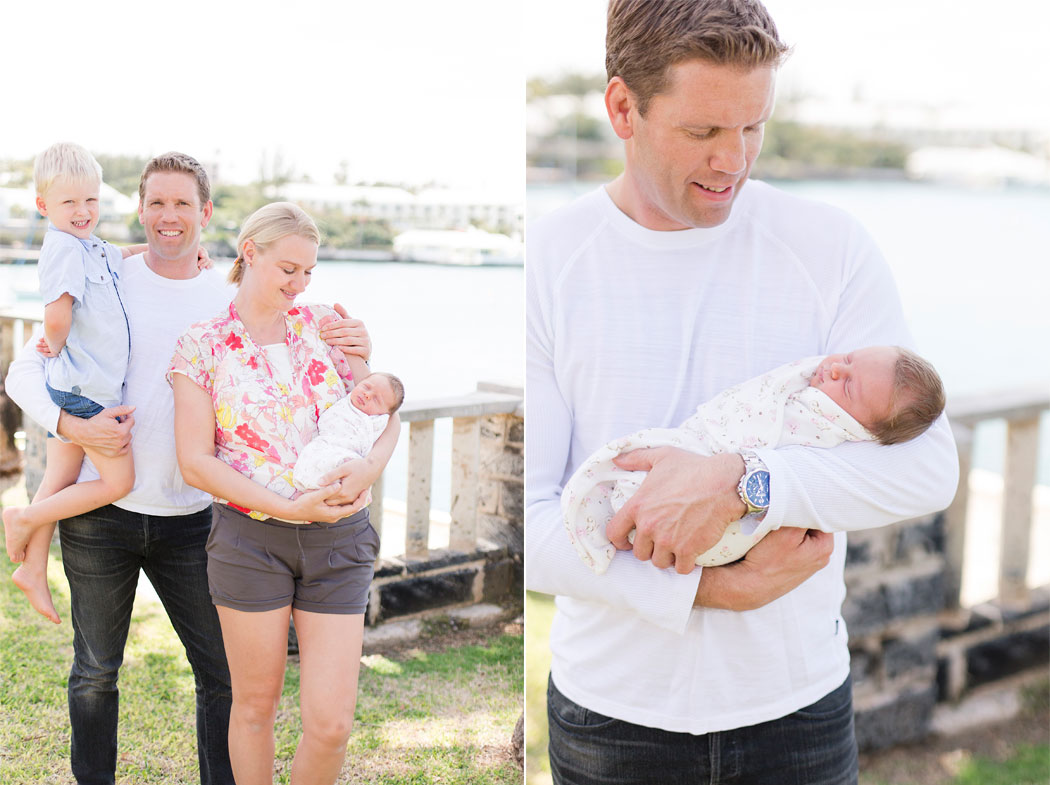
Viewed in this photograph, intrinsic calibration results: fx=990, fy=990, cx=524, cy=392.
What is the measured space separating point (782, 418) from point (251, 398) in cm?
102

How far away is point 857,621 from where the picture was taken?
127 inches

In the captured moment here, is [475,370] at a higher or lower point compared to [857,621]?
higher

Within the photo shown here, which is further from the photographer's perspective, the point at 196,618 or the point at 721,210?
the point at 196,618

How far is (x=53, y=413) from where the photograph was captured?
2.01m

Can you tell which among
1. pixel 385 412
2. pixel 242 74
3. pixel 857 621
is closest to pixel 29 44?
pixel 242 74

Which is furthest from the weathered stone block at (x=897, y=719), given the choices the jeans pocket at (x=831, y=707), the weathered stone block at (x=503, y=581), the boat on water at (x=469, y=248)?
the boat on water at (x=469, y=248)

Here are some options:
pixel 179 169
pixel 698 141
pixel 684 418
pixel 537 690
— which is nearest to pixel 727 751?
pixel 684 418

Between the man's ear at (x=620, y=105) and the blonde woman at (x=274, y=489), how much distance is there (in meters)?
0.70

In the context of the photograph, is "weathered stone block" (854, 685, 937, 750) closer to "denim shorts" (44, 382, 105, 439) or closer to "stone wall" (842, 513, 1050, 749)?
"stone wall" (842, 513, 1050, 749)

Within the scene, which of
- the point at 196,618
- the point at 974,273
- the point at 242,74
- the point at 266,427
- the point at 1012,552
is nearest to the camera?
the point at 266,427

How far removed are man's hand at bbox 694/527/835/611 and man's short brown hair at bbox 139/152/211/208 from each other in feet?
4.39

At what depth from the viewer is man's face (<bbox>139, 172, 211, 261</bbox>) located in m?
2.08

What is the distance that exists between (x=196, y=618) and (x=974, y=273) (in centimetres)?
2300

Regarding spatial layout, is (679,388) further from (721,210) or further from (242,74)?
(242,74)
